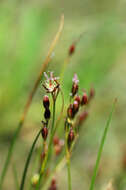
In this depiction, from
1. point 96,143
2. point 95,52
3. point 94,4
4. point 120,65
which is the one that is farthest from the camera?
point 94,4

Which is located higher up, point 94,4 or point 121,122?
point 94,4

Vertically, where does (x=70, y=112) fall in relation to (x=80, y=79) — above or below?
below

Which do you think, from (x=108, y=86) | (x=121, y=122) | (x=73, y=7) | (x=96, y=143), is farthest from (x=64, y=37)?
(x=96, y=143)

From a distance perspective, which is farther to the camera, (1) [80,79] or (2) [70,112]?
(1) [80,79]

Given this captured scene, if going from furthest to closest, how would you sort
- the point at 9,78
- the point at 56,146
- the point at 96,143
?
the point at 9,78
the point at 96,143
the point at 56,146

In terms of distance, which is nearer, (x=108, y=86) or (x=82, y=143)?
(x=82, y=143)

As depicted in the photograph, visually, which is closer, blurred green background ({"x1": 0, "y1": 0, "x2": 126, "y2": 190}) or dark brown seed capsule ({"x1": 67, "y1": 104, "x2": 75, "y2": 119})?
dark brown seed capsule ({"x1": 67, "y1": 104, "x2": 75, "y2": 119})

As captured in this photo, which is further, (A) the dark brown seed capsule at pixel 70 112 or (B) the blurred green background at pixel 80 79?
(B) the blurred green background at pixel 80 79

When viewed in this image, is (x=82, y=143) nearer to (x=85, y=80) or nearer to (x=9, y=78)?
(x=85, y=80)
